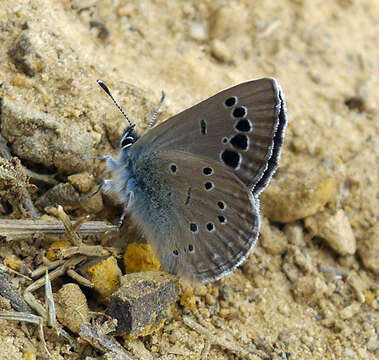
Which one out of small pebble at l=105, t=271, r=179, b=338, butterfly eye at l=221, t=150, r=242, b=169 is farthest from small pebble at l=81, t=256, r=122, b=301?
butterfly eye at l=221, t=150, r=242, b=169

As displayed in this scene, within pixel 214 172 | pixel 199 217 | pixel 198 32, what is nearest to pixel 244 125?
pixel 214 172

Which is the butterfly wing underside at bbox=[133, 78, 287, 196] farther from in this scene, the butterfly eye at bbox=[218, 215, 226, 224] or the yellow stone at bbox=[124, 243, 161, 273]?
the yellow stone at bbox=[124, 243, 161, 273]

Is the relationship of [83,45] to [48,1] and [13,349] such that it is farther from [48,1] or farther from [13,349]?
[13,349]

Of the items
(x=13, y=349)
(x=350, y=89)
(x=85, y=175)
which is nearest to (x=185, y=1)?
(x=350, y=89)

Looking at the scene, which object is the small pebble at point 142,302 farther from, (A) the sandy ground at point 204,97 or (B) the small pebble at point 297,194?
(B) the small pebble at point 297,194

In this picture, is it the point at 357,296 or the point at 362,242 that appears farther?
the point at 362,242
